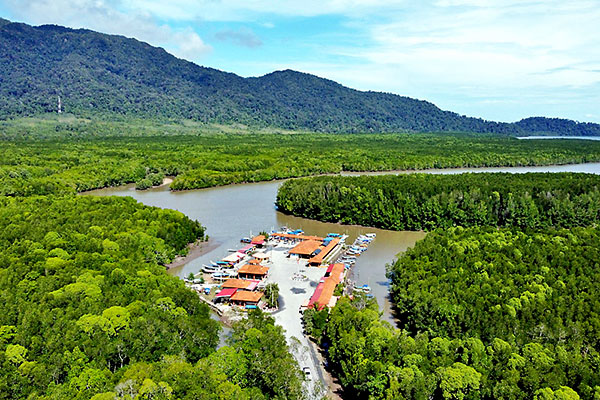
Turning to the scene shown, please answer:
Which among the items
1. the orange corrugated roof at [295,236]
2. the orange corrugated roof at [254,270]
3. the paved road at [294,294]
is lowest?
the paved road at [294,294]

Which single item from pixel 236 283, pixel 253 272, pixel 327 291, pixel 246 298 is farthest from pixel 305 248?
pixel 246 298

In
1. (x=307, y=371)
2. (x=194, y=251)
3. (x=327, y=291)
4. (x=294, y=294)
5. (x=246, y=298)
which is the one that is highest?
(x=327, y=291)

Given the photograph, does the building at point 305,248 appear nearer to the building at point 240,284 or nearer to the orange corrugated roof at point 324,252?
the orange corrugated roof at point 324,252

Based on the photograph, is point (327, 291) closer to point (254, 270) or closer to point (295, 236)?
point (254, 270)

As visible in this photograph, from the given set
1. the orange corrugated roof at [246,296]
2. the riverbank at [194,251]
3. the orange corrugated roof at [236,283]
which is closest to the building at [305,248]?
the orange corrugated roof at [236,283]

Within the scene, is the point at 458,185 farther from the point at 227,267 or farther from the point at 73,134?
the point at 73,134

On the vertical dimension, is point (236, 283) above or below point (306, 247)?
below

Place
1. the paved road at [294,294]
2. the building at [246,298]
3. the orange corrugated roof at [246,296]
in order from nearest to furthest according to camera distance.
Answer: the paved road at [294,294]
the building at [246,298]
the orange corrugated roof at [246,296]
